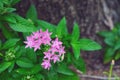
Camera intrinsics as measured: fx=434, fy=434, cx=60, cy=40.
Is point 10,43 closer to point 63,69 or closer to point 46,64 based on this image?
point 46,64

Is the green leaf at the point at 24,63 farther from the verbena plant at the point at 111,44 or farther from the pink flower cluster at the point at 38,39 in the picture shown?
the verbena plant at the point at 111,44

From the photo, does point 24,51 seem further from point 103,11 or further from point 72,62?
point 103,11

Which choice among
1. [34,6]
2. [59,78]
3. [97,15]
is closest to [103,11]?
[97,15]

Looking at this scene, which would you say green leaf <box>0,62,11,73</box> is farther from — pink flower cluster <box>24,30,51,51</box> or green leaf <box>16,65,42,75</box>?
pink flower cluster <box>24,30,51,51</box>

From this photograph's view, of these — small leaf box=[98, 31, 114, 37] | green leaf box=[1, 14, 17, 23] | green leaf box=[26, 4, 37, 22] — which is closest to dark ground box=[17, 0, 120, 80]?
small leaf box=[98, 31, 114, 37]

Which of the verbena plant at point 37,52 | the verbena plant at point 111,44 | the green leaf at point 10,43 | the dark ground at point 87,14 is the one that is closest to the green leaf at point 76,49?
the verbena plant at point 37,52

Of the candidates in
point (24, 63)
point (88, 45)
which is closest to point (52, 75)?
point (24, 63)
